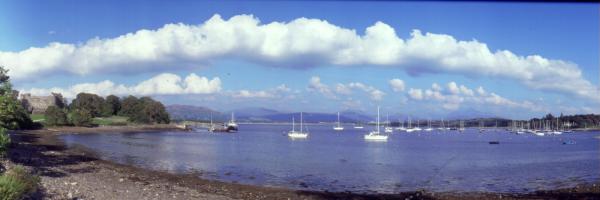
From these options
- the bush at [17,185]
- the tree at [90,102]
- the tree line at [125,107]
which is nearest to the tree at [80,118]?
the tree line at [125,107]

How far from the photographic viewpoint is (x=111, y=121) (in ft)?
446

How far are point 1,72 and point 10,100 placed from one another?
245 centimetres

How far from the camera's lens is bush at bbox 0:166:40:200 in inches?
408

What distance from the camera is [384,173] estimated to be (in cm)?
3366

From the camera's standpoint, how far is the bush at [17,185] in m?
10.4

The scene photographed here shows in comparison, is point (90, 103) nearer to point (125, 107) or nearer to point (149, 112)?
point (125, 107)

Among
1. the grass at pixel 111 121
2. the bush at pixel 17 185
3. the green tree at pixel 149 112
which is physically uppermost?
the green tree at pixel 149 112

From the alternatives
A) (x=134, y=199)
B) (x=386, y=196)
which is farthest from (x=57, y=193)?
(x=386, y=196)

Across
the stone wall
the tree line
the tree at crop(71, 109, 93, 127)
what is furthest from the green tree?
the tree at crop(71, 109, 93, 127)

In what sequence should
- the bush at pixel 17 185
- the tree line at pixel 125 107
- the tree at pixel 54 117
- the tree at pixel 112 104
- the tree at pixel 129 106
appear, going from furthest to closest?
the tree at pixel 129 106
the tree at pixel 112 104
the tree line at pixel 125 107
the tree at pixel 54 117
the bush at pixel 17 185

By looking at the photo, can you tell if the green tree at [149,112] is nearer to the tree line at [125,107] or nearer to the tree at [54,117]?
the tree line at [125,107]

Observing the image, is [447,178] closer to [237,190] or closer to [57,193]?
[237,190]

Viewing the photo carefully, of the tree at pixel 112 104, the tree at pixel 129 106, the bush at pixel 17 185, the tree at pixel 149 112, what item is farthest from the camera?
the tree at pixel 129 106

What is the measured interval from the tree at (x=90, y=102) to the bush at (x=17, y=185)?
133164 mm
